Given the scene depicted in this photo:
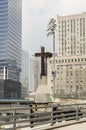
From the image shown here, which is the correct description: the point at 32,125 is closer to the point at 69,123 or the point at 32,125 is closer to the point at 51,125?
the point at 51,125

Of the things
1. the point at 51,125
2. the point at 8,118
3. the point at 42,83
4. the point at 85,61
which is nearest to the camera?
the point at 8,118

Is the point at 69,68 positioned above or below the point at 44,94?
above

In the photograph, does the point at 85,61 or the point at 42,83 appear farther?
the point at 85,61

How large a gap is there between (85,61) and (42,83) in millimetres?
101640

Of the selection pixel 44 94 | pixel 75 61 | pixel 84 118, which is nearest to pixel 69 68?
pixel 75 61

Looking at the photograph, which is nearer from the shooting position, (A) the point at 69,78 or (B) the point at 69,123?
(B) the point at 69,123

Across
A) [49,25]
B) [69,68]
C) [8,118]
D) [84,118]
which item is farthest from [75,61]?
[8,118]

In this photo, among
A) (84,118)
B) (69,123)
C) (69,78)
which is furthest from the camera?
(69,78)

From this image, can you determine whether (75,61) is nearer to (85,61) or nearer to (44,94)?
(85,61)

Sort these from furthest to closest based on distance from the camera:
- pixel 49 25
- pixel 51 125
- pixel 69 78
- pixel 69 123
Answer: pixel 69 78 → pixel 49 25 → pixel 69 123 → pixel 51 125

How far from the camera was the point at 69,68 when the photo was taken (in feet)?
567

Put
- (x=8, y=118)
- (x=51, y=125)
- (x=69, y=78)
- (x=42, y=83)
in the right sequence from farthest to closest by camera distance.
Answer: (x=69, y=78)
(x=42, y=83)
(x=51, y=125)
(x=8, y=118)

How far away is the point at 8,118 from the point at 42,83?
52505 mm

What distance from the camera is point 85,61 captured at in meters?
168
